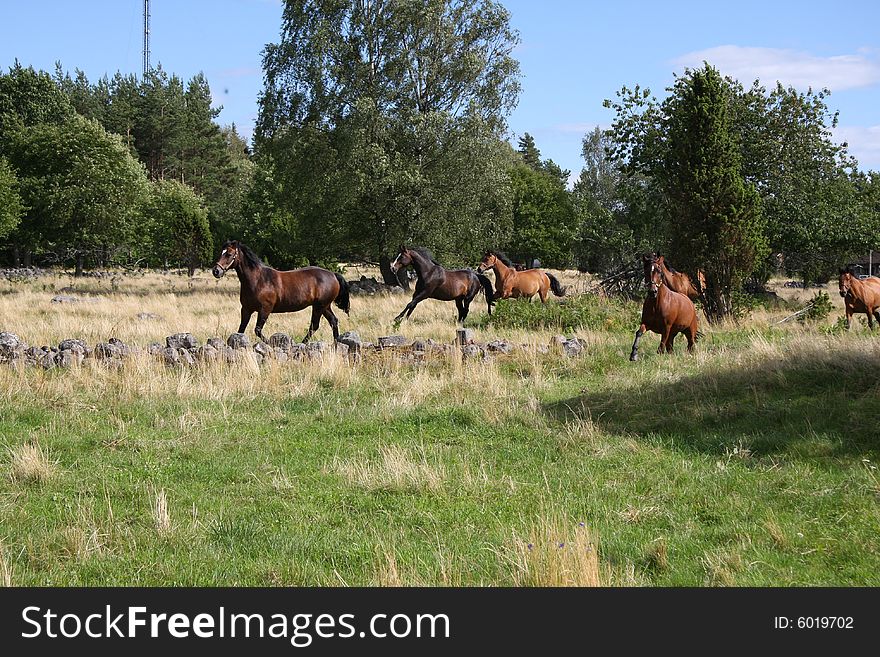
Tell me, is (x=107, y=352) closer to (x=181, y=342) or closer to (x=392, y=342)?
(x=181, y=342)

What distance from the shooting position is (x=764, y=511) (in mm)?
6598

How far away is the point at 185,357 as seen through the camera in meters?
13.2

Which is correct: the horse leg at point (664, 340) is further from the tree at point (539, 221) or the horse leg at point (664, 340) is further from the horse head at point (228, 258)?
the tree at point (539, 221)

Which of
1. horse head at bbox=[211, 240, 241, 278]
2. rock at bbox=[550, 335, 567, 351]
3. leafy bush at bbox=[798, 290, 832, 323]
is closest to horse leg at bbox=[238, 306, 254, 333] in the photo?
horse head at bbox=[211, 240, 241, 278]

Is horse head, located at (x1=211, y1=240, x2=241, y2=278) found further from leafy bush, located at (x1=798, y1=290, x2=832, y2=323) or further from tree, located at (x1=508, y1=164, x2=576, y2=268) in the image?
tree, located at (x1=508, y1=164, x2=576, y2=268)

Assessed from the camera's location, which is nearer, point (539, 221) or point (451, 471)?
point (451, 471)

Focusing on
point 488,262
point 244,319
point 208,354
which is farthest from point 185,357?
point 488,262

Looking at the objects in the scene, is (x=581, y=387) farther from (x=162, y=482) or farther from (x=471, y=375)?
(x=162, y=482)

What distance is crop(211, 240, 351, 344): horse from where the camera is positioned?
1706 centimetres

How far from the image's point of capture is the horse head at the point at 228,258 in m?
16.5

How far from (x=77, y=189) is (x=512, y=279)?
3137 centimetres

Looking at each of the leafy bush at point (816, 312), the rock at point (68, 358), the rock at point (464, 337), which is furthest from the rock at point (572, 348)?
the leafy bush at point (816, 312)

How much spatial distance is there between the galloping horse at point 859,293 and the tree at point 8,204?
131ft
